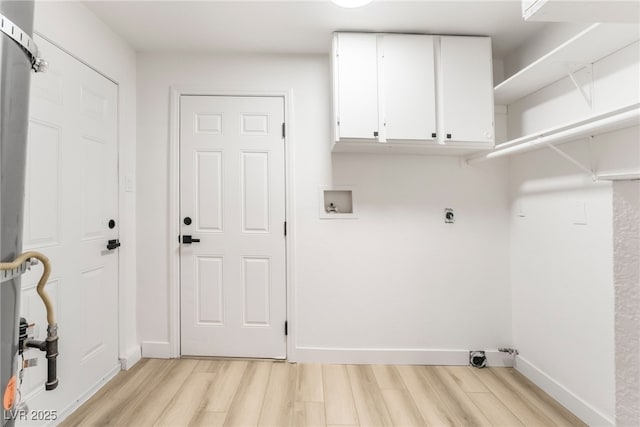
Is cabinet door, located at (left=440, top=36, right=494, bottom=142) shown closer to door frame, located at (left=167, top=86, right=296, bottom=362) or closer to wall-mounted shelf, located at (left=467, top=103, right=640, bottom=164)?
wall-mounted shelf, located at (left=467, top=103, right=640, bottom=164)

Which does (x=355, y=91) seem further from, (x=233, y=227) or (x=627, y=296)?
(x=627, y=296)

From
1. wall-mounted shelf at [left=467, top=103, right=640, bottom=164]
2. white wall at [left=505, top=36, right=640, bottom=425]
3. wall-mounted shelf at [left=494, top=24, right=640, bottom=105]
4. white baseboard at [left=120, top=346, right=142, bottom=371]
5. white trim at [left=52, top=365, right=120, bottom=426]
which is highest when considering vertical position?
wall-mounted shelf at [left=494, top=24, right=640, bottom=105]

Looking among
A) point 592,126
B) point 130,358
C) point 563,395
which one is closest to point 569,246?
point 592,126

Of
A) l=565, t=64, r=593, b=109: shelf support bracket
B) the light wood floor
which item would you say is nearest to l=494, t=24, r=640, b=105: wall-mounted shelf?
l=565, t=64, r=593, b=109: shelf support bracket

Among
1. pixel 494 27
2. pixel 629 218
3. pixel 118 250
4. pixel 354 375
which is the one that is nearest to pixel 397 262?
pixel 354 375

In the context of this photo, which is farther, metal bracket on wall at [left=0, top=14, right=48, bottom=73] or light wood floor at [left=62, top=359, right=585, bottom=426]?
light wood floor at [left=62, top=359, right=585, bottom=426]

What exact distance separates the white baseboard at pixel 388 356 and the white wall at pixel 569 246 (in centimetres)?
43

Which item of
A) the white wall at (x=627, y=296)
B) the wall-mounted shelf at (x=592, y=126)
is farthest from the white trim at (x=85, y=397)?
the wall-mounted shelf at (x=592, y=126)

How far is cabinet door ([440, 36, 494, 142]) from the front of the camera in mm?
2086

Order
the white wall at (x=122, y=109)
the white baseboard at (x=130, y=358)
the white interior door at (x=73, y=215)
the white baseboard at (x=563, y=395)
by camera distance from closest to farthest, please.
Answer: the white interior door at (x=73, y=215) < the white baseboard at (x=563, y=395) < the white wall at (x=122, y=109) < the white baseboard at (x=130, y=358)

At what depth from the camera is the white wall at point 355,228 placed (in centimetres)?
242

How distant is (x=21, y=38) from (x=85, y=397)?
215cm

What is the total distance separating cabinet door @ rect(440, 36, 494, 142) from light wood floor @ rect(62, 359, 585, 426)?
1755mm

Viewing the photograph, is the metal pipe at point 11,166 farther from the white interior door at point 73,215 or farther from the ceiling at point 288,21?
the ceiling at point 288,21
